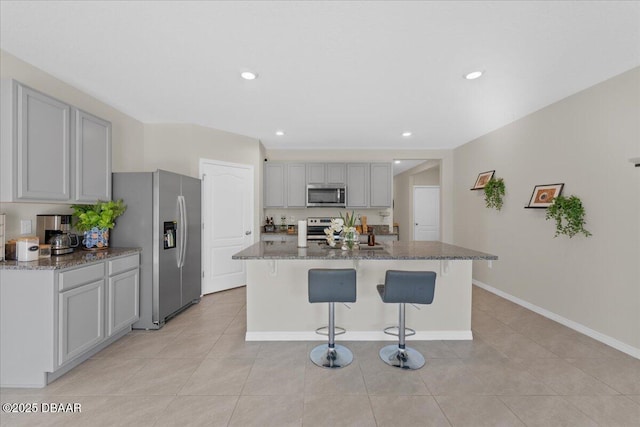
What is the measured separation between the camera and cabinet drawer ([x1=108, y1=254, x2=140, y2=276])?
2.60 m

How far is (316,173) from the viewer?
5.30 metres

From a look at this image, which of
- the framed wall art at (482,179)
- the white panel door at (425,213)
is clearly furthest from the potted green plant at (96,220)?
the white panel door at (425,213)

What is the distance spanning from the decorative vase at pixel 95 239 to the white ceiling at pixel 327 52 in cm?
152

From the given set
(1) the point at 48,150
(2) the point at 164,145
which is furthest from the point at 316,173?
(1) the point at 48,150

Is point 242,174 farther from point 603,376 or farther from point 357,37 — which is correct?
point 603,376

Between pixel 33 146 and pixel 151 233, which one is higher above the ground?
pixel 33 146

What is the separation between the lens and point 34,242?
220 centimetres

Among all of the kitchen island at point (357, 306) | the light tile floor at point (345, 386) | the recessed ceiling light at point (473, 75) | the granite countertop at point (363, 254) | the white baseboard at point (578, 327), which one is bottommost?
the light tile floor at point (345, 386)

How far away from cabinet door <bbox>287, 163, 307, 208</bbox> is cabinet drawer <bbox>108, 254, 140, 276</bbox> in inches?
111

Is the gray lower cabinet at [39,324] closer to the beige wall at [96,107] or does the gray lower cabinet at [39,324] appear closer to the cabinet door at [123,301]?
the cabinet door at [123,301]

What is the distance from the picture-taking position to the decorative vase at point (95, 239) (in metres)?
2.83

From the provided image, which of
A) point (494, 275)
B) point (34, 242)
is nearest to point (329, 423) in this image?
point (34, 242)

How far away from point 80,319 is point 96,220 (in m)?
0.98

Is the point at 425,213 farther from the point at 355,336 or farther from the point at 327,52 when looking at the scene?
the point at 327,52
